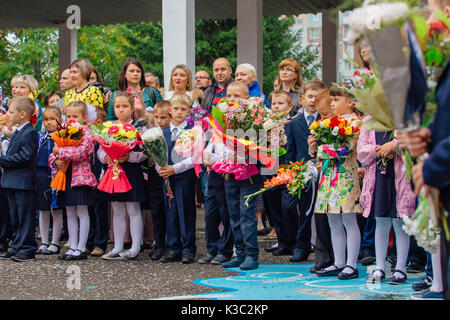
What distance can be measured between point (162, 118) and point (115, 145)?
2.21 ft

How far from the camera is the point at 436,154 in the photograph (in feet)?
9.45

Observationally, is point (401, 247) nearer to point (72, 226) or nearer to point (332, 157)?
point (332, 157)

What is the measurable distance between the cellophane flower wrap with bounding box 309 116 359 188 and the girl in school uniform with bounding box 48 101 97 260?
109 inches

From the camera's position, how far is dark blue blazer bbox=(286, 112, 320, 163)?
7.28m

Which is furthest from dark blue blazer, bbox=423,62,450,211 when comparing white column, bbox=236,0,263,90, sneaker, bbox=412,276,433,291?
white column, bbox=236,0,263,90

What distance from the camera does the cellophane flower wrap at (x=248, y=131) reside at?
6.27 m

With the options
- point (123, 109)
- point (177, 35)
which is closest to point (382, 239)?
point (123, 109)

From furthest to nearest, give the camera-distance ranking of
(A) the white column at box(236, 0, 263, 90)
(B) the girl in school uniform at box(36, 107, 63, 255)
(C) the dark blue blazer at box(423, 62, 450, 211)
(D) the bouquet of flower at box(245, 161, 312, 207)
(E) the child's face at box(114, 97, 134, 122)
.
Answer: (A) the white column at box(236, 0, 263, 90) < (B) the girl in school uniform at box(36, 107, 63, 255) < (E) the child's face at box(114, 97, 134, 122) < (D) the bouquet of flower at box(245, 161, 312, 207) < (C) the dark blue blazer at box(423, 62, 450, 211)

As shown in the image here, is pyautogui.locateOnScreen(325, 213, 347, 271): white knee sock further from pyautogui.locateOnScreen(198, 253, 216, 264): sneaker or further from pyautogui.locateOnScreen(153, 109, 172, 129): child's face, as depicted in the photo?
pyautogui.locateOnScreen(153, 109, 172, 129): child's face

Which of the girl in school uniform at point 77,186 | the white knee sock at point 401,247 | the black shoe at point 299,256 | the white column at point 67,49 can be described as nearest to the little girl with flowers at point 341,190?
the white knee sock at point 401,247

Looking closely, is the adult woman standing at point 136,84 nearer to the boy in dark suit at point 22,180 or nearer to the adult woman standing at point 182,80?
the adult woman standing at point 182,80

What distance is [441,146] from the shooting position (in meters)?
2.86

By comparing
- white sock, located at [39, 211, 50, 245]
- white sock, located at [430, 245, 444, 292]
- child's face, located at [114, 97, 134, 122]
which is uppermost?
child's face, located at [114, 97, 134, 122]

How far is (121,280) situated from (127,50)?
84.4 ft
